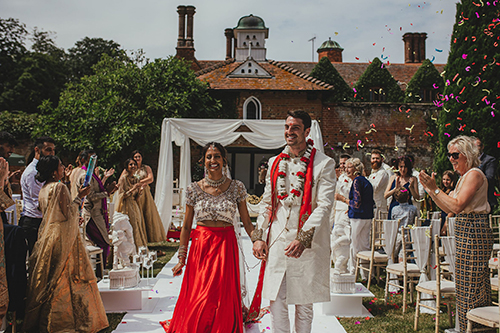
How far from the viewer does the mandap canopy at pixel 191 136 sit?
10.8 meters

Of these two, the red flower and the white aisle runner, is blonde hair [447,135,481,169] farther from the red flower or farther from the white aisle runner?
the white aisle runner

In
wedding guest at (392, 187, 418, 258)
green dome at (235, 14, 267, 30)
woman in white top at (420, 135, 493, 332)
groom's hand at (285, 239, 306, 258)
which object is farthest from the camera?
green dome at (235, 14, 267, 30)

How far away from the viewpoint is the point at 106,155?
55.6ft

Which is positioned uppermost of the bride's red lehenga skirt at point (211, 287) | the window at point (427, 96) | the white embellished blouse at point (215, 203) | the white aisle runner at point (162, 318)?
the window at point (427, 96)

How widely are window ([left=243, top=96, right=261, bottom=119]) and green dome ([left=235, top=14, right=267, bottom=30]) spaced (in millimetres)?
7276

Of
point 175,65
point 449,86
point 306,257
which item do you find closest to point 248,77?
point 175,65

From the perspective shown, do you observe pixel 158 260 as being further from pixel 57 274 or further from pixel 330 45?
pixel 330 45

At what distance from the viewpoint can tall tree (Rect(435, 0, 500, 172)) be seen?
11.3m

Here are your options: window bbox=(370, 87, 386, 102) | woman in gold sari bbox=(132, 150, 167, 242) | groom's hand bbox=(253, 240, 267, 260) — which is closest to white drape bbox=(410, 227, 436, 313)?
groom's hand bbox=(253, 240, 267, 260)

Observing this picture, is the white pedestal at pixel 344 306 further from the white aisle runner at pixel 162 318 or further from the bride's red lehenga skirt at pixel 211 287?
the bride's red lehenga skirt at pixel 211 287

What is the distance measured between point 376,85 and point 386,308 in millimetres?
18907

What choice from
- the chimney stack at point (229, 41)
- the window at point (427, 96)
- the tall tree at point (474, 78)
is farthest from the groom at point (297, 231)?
the chimney stack at point (229, 41)

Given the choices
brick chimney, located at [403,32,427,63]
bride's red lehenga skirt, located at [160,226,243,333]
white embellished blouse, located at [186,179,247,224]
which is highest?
brick chimney, located at [403,32,427,63]

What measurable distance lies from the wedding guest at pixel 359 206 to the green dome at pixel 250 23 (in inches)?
783
